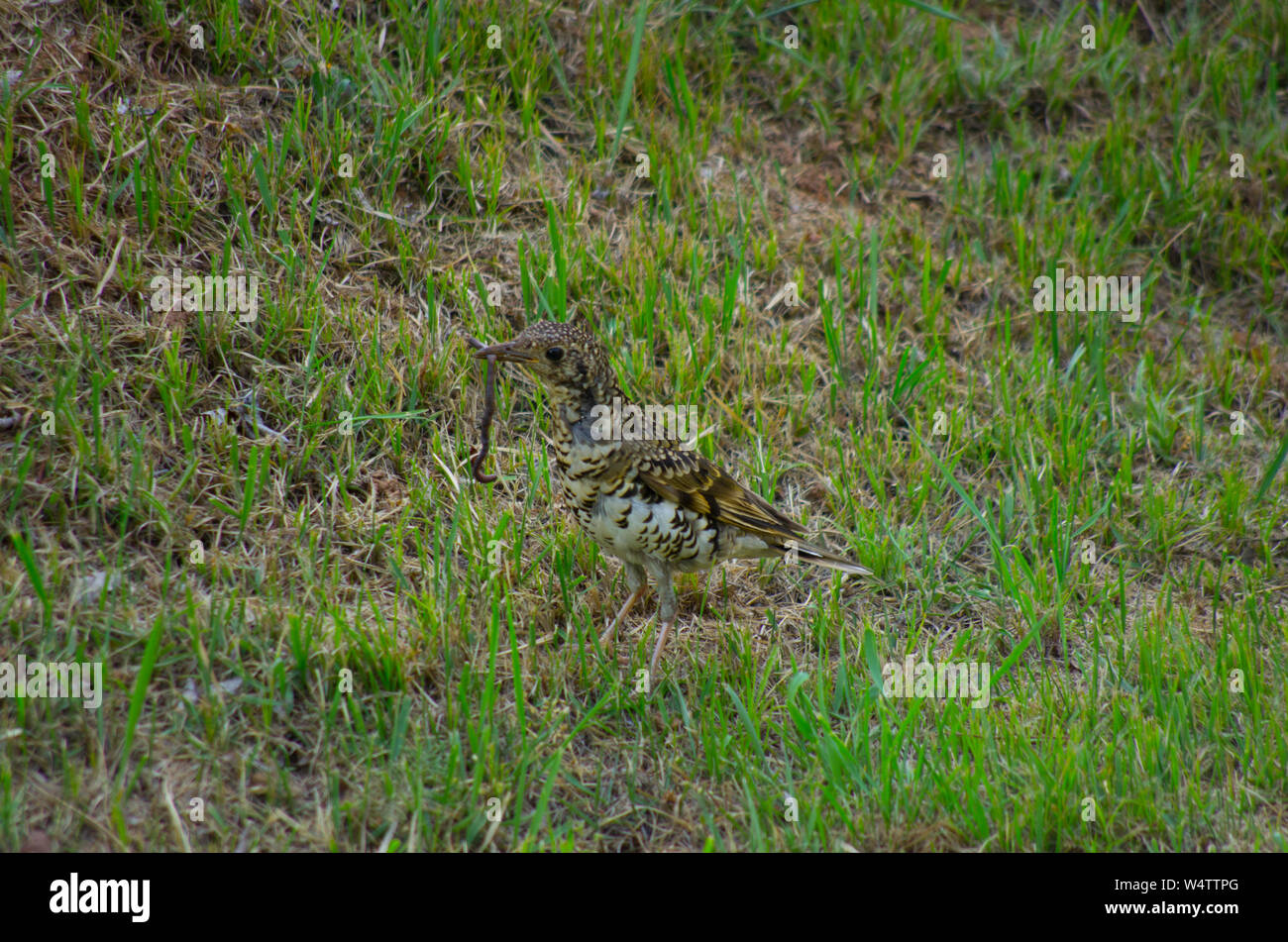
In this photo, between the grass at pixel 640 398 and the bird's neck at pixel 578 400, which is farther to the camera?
the bird's neck at pixel 578 400

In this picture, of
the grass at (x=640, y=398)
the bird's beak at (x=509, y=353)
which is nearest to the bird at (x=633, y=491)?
the bird's beak at (x=509, y=353)

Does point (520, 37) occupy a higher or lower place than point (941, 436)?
higher

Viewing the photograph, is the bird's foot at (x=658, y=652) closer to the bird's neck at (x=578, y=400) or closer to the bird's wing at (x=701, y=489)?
the bird's wing at (x=701, y=489)

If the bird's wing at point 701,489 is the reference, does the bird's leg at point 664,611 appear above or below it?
below

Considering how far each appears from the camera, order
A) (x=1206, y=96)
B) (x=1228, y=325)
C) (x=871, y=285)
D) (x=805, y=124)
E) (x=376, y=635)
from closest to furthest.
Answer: (x=376, y=635) → (x=871, y=285) → (x=1228, y=325) → (x=805, y=124) → (x=1206, y=96)

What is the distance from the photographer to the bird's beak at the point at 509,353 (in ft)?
13.3

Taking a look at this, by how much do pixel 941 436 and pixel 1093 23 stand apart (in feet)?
14.9

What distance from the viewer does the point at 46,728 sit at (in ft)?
11.5

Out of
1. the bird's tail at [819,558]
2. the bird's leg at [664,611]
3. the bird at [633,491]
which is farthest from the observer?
the bird's tail at [819,558]

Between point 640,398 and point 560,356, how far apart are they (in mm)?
1525

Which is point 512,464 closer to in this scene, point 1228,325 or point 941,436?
point 941,436

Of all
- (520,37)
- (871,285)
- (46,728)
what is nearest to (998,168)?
(871,285)

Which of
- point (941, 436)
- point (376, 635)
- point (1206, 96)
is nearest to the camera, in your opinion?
point (376, 635)

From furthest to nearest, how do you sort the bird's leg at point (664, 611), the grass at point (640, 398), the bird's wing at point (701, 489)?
the bird's leg at point (664, 611) → the bird's wing at point (701, 489) → the grass at point (640, 398)
